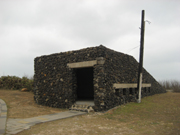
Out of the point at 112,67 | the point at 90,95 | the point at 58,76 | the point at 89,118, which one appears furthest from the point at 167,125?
the point at 90,95

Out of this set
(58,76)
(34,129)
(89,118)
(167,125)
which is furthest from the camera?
(58,76)

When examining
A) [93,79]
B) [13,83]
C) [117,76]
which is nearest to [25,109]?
Answer: [93,79]

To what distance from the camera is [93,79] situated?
28.6 feet

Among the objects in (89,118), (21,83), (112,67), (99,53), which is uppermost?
(99,53)

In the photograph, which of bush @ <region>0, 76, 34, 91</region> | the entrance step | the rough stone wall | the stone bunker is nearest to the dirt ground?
the entrance step

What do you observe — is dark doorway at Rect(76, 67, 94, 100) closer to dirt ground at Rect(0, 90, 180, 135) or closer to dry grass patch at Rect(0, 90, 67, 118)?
dry grass patch at Rect(0, 90, 67, 118)

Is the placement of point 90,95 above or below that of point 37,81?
below

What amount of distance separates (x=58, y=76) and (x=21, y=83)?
10067mm

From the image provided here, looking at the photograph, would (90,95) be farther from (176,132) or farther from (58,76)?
(176,132)

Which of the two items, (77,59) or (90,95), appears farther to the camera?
(90,95)

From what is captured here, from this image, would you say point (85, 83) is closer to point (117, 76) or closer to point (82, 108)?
point (117, 76)

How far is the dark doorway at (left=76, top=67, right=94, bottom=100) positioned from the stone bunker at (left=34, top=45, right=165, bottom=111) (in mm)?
3330

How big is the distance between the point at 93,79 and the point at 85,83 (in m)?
5.61

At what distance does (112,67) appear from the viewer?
31.0 ft
